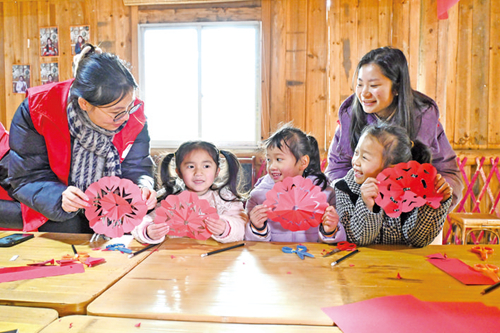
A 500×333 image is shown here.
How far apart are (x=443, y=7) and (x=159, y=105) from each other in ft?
9.54

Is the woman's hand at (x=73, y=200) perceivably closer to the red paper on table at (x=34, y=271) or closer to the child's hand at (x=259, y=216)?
the red paper on table at (x=34, y=271)

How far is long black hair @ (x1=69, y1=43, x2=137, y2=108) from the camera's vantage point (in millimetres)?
1203

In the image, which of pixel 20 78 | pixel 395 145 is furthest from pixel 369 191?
pixel 20 78

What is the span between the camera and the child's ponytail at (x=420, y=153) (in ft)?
4.01

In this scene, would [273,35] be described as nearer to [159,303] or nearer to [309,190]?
[309,190]

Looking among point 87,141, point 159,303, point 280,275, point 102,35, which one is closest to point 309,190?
point 280,275

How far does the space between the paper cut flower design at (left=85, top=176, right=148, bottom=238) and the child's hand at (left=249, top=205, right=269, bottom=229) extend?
1.28ft

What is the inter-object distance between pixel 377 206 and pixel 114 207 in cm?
93

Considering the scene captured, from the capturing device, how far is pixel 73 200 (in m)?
1.18

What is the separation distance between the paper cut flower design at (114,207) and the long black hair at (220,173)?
0.91 feet

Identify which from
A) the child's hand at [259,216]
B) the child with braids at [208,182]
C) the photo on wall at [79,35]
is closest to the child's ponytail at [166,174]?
the child with braids at [208,182]

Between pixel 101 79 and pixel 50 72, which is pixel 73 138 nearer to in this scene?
pixel 101 79

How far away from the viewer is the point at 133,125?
147 centimetres

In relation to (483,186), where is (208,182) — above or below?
above
